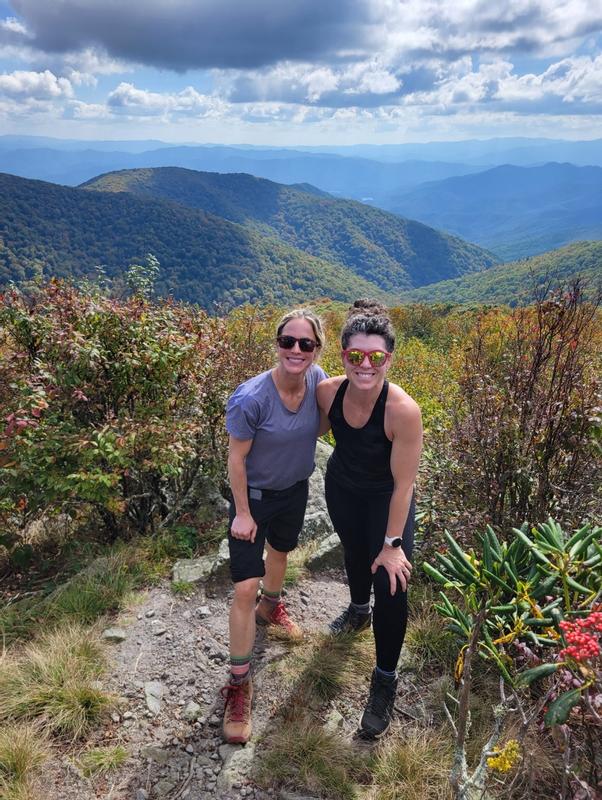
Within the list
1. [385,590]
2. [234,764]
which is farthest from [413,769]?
[234,764]

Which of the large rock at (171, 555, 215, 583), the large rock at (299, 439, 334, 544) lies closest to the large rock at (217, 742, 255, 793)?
the large rock at (171, 555, 215, 583)

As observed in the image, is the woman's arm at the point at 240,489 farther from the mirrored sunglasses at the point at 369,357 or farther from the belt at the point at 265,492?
the mirrored sunglasses at the point at 369,357

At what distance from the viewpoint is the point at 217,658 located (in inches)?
134

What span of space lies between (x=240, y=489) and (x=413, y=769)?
5.26 ft

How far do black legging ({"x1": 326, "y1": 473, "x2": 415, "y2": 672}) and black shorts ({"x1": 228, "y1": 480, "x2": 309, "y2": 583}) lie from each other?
25cm

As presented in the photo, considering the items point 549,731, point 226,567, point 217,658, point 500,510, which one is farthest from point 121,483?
point 549,731

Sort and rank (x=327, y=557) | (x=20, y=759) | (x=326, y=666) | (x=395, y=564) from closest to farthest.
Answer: (x=20, y=759) < (x=395, y=564) < (x=326, y=666) < (x=327, y=557)

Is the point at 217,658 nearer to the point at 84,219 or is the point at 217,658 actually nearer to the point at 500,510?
the point at 500,510

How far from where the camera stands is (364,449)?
2.67 metres

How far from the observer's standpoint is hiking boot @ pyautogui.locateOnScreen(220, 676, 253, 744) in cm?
274

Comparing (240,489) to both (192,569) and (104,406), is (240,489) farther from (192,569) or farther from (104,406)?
(104,406)

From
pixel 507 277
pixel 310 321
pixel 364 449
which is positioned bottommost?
pixel 507 277

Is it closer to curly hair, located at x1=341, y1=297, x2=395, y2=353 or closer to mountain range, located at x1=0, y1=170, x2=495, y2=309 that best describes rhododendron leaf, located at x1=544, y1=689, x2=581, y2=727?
curly hair, located at x1=341, y1=297, x2=395, y2=353

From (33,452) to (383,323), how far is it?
2.86m
